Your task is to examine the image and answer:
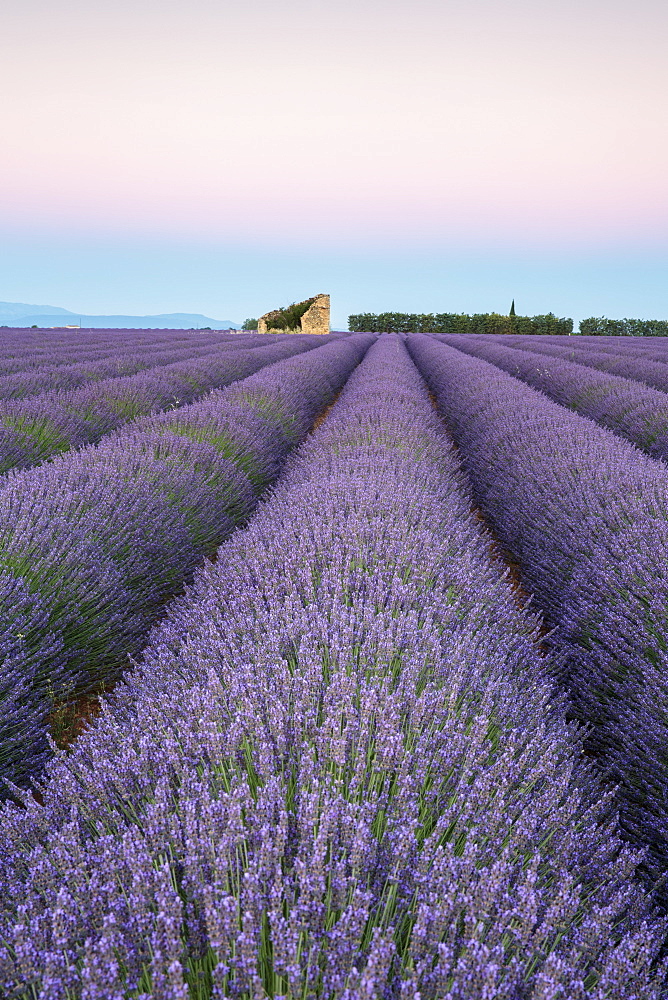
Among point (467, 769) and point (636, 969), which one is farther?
point (467, 769)

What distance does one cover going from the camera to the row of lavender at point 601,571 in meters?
1.74

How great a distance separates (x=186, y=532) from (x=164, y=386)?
4.03 m

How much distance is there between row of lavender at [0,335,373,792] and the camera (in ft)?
6.71

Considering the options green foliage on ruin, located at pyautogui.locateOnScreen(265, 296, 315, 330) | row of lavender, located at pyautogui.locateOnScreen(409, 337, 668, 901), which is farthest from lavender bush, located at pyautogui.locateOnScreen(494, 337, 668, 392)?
green foliage on ruin, located at pyautogui.locateOnScreen(265, 296, 315, 330)

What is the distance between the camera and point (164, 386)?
696cm

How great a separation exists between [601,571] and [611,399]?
474 centimetres

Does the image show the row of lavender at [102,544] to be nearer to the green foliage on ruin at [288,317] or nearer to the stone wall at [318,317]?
the stone wall at [318,317]

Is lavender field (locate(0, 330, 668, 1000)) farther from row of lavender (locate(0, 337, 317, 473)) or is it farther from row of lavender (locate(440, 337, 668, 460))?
row of lavender (locate(440, 337, 668, 460))

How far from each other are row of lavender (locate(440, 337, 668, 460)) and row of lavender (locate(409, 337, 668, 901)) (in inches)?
40.8

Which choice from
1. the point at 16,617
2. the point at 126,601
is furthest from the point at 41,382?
the point at 16,617

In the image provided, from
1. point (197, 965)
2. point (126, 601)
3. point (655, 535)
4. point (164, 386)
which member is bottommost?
point (126, 601)

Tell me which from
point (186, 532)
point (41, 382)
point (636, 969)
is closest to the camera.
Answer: point (636, 969)

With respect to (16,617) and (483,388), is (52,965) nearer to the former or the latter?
(16,617)

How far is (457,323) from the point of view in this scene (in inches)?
1586
